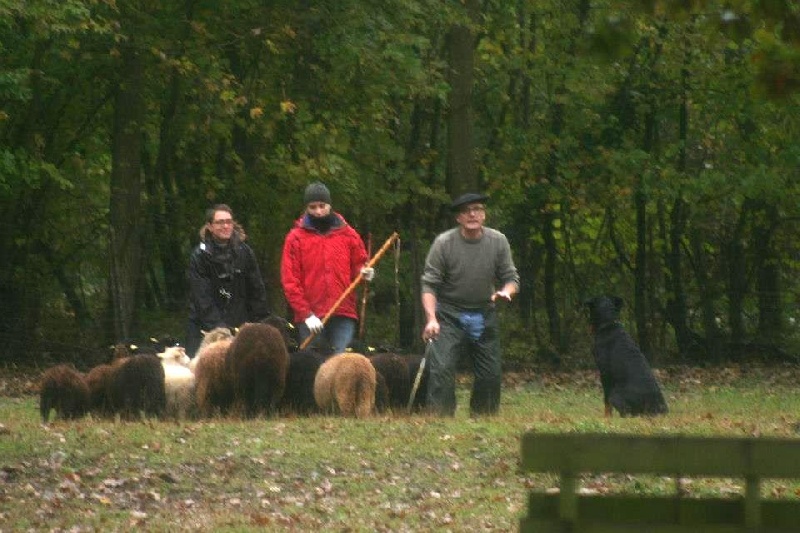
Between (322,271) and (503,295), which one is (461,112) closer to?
(322,271)

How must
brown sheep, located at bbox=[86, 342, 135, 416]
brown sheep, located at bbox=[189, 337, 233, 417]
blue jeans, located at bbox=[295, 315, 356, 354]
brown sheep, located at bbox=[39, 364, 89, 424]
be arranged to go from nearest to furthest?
brown sheep, located at bbox=[189, 337, 233, 417], brown sheep, located at bbox=[86, 342, 135, 416], brown sheep, located at bbox=[39, 364, 89, 424], blue jeans, located at bbox=[295, 315, 356, 354]

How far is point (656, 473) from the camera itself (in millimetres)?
5648

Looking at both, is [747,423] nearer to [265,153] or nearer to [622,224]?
[265,153]

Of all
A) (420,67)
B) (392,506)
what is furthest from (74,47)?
(392,506)

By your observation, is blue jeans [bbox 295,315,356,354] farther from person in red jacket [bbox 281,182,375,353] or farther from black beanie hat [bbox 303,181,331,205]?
black beanie hat [bbox 303,181,331,205]

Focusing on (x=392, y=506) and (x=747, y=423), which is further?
(x=747, y=423)

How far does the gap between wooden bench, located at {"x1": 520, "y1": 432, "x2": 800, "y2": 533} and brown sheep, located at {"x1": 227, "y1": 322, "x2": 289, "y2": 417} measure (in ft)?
27.4

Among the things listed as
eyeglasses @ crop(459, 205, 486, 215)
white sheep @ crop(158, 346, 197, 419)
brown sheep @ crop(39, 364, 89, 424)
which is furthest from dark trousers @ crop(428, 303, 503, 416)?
brown sheep @ crop(39, 364, 89, 424)

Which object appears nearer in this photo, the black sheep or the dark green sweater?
the black sheep

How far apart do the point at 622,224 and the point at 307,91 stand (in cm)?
756

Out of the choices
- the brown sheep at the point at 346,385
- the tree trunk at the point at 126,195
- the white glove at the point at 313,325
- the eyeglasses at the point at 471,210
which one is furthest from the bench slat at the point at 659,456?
the tree trunk at the point at 126,195

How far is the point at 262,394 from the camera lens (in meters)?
14.2

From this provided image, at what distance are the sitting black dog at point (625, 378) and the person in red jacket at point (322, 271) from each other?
2.11m

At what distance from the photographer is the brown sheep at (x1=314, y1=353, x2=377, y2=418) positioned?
46.4 feet
